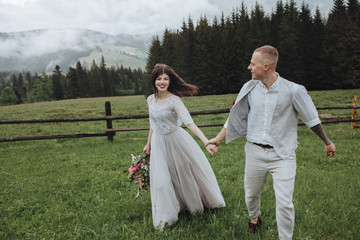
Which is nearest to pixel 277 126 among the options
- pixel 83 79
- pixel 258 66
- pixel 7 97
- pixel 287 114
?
pixel 287 114

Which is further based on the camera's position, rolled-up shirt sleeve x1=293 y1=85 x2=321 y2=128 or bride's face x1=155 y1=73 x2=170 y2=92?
bride's face x1=155 y1=73 x2=170 y2=92

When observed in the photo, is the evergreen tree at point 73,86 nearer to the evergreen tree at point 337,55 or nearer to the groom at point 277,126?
the evergreen tree at point 337,55

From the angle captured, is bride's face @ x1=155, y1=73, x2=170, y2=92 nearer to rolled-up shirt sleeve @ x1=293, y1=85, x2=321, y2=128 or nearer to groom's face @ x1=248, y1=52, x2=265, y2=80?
groom's face @ x1=248, y1=52, x2=265, y2=80

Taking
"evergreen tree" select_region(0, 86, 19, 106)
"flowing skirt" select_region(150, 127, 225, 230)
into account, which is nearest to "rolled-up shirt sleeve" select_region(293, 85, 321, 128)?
"flowing skirt" select_region(150, 127, 225, 230)

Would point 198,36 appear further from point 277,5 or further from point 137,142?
point 137,142

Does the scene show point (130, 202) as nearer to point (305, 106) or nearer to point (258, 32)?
point (305, 106)

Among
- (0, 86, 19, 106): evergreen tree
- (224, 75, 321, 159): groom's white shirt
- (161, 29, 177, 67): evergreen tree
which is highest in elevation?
(161, 29, 177, 67): evergreen tree

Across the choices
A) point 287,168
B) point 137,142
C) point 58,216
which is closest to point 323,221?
point 287,168

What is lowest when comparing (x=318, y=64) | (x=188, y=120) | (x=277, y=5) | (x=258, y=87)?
(x=188, y=120)

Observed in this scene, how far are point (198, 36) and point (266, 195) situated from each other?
150 feet

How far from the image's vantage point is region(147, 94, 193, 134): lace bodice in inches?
140

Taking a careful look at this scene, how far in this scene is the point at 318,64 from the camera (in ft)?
141

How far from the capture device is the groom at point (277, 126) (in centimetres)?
264

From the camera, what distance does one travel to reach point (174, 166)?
3.61m
